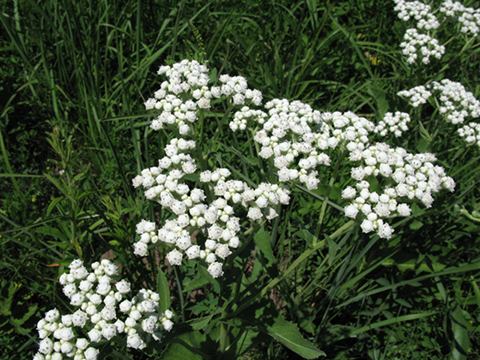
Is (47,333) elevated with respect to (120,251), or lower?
elevated

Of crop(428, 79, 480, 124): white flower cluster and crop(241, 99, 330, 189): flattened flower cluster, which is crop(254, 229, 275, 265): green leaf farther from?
crop(428, 79, 480, 124): white flower cluster

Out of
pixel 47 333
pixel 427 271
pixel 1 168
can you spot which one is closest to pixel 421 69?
pixel 427 271

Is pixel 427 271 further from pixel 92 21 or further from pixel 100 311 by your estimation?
pixel 92 21

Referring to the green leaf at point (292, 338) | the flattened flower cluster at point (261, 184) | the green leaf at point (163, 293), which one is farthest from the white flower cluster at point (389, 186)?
the green leaf at point (163, 293)

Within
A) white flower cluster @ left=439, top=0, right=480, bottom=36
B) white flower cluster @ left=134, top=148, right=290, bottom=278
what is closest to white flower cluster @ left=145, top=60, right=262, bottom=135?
white flower cluster @ left=134, top=148, right=290, bottom=278

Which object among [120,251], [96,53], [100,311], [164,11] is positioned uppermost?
[164,11]

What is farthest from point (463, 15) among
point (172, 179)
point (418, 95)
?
point (172, 179)

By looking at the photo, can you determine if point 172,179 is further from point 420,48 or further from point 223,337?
point 420,48

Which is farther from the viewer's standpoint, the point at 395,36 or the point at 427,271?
the point at 395,36
